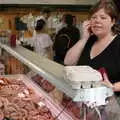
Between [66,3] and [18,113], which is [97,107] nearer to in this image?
[18,113]

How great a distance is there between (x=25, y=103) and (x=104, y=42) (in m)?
0.76

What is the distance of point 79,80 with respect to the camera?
121cm

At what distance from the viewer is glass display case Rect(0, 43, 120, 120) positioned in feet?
4.38

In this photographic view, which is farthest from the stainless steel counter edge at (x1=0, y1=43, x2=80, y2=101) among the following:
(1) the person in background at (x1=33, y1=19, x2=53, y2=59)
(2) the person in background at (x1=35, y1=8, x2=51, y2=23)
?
(2) the person in background at (x1=35, y1=8, x2=51, y2=23)

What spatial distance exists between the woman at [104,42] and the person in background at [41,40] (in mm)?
3610

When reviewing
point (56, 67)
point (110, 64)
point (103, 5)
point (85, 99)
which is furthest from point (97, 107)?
point (103, 5)

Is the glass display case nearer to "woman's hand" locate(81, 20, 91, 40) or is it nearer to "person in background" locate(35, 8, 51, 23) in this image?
"woman's hand" locate(81, 20, 91, 40)

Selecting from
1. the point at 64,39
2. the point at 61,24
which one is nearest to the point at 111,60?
the point at 64,39

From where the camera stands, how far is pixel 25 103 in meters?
2.11

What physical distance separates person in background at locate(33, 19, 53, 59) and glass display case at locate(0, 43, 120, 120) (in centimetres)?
337

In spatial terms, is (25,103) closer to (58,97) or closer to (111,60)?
(58,97)

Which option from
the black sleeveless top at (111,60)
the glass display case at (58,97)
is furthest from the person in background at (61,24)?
the black sleeveless top at (111,60)

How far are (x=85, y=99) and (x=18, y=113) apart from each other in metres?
0.79

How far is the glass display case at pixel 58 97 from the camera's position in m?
1.33
